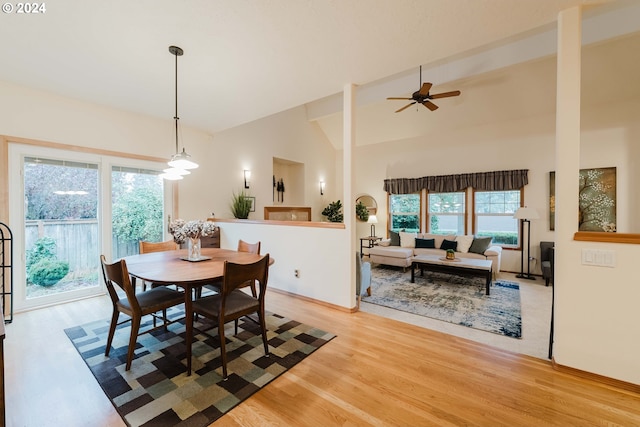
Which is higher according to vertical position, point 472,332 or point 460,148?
point 460,148

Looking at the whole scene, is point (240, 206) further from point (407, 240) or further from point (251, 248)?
point (407, 240)

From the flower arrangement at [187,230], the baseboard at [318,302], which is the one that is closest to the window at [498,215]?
the baseboard at [318,302]

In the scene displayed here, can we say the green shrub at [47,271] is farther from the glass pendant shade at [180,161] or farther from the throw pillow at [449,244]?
the throw pillow at [449,244]

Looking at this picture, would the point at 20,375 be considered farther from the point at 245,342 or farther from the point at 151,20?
the point at 151,20

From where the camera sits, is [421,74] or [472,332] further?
[421,74]

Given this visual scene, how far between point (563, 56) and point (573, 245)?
1.39m

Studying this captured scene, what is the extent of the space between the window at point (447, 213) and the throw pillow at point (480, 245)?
826 mm

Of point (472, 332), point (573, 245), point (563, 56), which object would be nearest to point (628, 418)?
point (573, 245)

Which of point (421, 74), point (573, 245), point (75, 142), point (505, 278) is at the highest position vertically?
point (421, 74)

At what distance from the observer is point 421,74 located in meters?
4.79

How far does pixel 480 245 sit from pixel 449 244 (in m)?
0.57

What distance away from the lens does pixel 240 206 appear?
5.33m

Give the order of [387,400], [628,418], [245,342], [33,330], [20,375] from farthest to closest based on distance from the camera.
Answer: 1. [33,330]
2. [245,342]
3. [20,375]
4. [387,400]
5. [628,418]

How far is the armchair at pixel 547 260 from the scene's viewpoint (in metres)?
4.50
